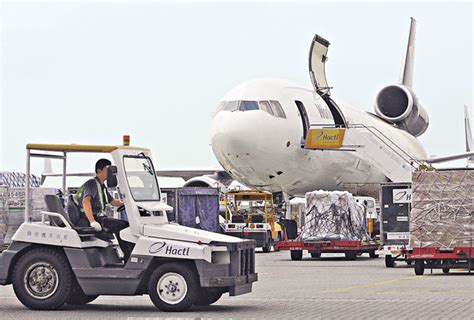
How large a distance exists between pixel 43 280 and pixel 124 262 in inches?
37.9

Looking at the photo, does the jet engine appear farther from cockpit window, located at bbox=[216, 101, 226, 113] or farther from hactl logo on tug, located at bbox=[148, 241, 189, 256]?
hactl logo on tug, located at bbox=[148, 241, 189, 256]

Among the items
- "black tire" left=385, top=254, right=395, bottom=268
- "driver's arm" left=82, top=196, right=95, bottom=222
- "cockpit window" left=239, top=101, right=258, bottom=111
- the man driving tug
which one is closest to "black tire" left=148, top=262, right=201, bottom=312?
the man driving tug

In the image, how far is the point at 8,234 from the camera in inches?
1207

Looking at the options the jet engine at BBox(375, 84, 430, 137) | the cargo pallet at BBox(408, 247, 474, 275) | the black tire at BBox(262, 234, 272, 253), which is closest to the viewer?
the cargo pallet at BBox(408, 247, 474, 275)

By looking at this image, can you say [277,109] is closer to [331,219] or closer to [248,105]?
[248,105]

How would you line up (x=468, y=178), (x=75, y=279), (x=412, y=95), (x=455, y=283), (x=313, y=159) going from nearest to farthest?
1. (x=75, y=279)
2. (x=455, y=283)
3. (x=468, y=178)
4. (x=313, y=159)
5. (x=412, y=95)

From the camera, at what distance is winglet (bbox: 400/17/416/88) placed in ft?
176

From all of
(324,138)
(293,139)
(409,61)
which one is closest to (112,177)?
(293,139)

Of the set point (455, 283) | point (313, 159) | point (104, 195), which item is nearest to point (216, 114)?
point (313, 159)

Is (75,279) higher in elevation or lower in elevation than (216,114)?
lower

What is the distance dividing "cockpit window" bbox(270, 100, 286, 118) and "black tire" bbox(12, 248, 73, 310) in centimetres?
1910

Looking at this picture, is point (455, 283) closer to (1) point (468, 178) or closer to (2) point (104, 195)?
(1) point (468, 178)

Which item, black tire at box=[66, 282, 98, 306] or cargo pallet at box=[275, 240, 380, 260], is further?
cargo pallet at box=[275, 240, 380, 260]

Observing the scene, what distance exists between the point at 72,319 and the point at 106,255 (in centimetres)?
147
